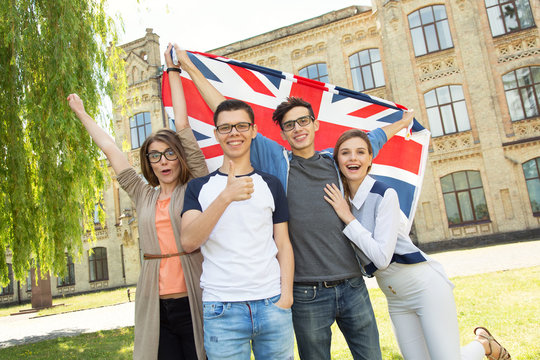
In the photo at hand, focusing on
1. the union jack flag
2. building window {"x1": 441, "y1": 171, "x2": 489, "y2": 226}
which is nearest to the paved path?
building window {"x1": 441, "y1": 171, "x2": 489, "y2": 226}

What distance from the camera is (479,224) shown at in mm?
17094

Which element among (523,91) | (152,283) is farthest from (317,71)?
(152,283)

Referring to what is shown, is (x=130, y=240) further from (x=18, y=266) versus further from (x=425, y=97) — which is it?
(x=425, y=97)

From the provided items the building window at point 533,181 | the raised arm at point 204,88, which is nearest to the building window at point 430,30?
the building window at point 533,181

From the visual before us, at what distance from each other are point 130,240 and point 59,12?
18289 millimetres

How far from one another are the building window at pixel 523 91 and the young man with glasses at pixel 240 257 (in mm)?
19335

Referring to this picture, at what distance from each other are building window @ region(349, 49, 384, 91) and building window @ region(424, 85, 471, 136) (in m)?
2.87

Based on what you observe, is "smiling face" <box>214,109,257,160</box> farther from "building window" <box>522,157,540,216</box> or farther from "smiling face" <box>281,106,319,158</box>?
"building window" <box>522,157,540,216</box>

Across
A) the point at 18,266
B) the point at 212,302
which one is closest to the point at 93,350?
the point at 18,266

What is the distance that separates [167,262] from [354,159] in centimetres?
156

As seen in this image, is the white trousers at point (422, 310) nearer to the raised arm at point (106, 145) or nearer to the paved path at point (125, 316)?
the raised arm at point (106, 145)

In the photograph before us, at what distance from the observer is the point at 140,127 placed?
971 inches

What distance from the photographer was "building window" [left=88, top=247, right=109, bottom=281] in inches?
950

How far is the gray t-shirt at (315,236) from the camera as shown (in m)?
2.50
